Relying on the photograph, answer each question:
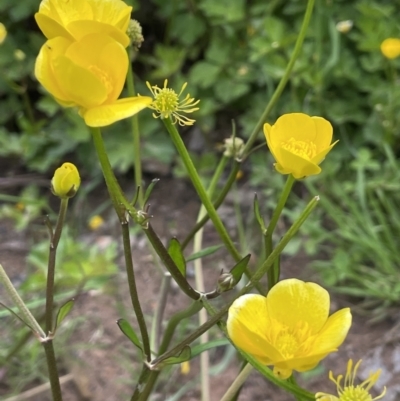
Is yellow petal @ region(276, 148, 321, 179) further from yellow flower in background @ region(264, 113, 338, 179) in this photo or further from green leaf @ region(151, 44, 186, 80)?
green leaf @ region(151, 44, 186, 80)

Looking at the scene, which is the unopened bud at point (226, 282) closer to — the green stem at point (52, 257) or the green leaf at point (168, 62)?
the green stem at point (52, 257)

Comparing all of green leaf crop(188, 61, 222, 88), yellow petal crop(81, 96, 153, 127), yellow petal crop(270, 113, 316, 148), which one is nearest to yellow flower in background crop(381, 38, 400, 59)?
green leaf crop(188, 61, 222, 88)

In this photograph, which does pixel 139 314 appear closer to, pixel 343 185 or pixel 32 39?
pixel 343 185

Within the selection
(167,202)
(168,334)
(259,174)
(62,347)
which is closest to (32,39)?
(167,202)

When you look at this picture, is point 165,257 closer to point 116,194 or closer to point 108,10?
point 116,194

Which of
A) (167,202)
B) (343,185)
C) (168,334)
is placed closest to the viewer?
(168,334)
